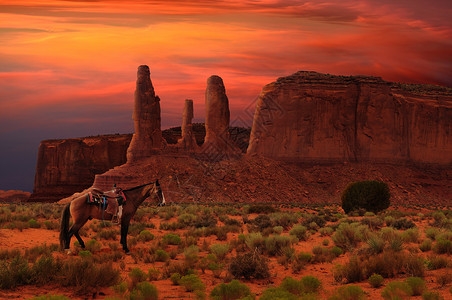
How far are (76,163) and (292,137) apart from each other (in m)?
40.8

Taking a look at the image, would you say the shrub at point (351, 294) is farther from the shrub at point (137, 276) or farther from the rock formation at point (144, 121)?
the rock formation at point (144, 121)

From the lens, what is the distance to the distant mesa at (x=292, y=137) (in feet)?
171

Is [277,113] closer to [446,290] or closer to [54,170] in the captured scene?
[54,170]

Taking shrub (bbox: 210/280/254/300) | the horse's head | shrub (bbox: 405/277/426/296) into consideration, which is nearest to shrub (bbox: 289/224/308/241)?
the horse's head

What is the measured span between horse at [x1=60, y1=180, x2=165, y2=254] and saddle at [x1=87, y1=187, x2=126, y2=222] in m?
0.11

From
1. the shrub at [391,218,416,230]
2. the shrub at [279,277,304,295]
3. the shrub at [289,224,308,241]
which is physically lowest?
the shrub at [391,218,416,230]

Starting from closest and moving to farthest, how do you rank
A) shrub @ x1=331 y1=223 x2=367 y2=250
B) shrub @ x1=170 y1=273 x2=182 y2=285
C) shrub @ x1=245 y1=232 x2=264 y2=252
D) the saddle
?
shrub @ x1=170 y1=273 x2=182 y2=285
the saddle
shrub @ x1=245 y1=232 x2=264 y2=252
shrub @ x1=331 y1=223 x2=367 y2=250

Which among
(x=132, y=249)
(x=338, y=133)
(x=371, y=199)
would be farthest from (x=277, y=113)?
(x=132, y=249)

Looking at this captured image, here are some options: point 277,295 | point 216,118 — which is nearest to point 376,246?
point 277,295

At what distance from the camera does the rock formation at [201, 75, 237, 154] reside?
55625 mm

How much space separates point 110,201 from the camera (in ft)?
48.0

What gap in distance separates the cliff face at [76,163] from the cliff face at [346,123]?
30677mm

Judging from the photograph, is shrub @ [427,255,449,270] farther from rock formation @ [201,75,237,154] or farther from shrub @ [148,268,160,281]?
rock formation @ [201,75,237,154]

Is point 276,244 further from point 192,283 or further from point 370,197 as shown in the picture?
point 370,197
